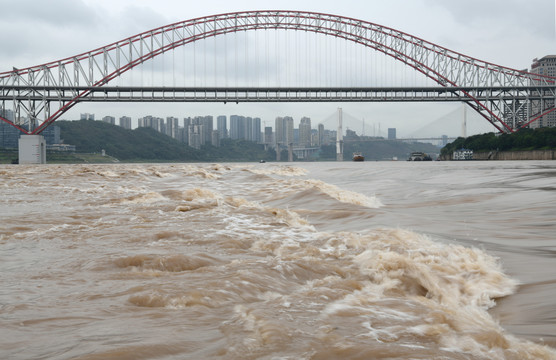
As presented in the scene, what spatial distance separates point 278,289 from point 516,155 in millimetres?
53015

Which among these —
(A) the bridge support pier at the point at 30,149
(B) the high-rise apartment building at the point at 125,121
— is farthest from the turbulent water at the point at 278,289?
(B) the high-rise apartment building at the point at 125,121

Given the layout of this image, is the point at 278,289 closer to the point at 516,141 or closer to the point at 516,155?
the point at 516,155

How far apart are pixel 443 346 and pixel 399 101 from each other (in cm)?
5702

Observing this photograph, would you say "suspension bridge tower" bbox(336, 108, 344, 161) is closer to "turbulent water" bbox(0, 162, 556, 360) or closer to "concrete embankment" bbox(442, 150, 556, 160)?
"concrete embankment" bbox(442, 150, 556, 160)

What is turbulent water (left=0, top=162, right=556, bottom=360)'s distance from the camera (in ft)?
6.39

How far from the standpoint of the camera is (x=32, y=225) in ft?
17.6

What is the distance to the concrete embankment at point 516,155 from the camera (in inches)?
1743

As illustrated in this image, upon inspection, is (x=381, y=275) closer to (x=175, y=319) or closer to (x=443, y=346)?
(x=443, y=346)

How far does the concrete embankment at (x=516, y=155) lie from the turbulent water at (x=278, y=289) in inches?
1757

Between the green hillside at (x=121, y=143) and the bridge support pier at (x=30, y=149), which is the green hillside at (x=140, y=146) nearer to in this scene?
the green hillside at (x=121, y=143)

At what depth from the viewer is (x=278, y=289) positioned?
2.87m

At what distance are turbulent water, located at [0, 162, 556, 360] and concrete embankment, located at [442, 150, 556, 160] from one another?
146 ft

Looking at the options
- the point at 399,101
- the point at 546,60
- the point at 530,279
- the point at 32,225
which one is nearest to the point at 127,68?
the point at 399,101

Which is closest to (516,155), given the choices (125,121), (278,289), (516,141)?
(516,141)
